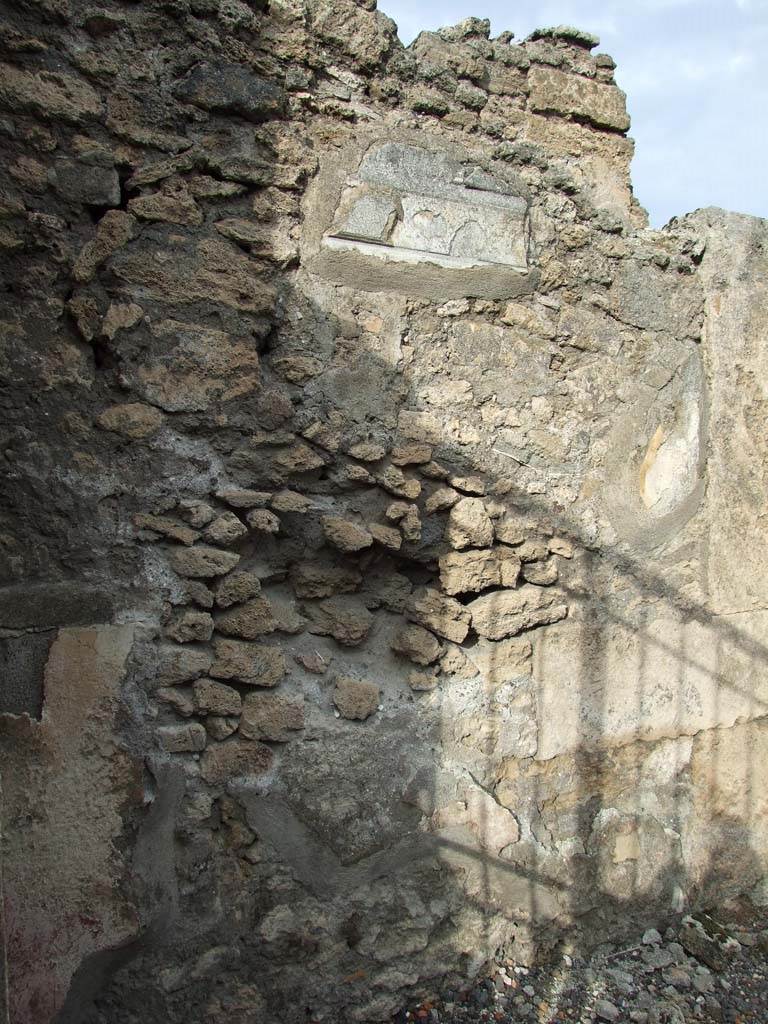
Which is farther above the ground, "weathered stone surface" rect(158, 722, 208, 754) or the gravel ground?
"weathered stone surface" rect(158, 722, 208, 754)

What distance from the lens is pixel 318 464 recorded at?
2338 millimetres

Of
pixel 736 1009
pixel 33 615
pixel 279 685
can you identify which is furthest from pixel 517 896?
pixel 33 615

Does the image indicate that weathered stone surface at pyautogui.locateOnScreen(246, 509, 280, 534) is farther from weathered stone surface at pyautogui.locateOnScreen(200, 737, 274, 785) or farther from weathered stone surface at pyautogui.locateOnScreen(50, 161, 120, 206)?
weathered stone surface at pyautogui.locateOnScreen(50, 161, 120, 206)

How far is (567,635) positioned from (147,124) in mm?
1845

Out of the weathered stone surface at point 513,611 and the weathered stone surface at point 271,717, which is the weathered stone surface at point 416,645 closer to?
the weathered stone surface at point 513,611

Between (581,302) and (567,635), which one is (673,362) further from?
(567,635)

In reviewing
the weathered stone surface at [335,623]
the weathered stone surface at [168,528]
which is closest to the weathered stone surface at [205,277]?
the weathered stone surface at [168,528]

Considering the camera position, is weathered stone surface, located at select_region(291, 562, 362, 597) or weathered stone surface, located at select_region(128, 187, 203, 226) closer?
weathered stone surface, located at select_region(128, 187, 203, 226)

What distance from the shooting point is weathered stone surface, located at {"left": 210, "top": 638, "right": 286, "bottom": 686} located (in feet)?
7.20

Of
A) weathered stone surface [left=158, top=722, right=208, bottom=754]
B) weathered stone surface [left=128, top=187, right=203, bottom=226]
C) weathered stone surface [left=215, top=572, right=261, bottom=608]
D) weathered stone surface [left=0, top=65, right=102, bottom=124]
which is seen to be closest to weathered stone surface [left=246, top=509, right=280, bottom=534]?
weathered stone surface [left=215, top=572, right=261, bottom=608]

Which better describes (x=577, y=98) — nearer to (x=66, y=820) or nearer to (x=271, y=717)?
(x=271, y=717)

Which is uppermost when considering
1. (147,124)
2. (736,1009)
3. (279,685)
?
(147,124)

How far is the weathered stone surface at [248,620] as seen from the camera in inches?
87.7

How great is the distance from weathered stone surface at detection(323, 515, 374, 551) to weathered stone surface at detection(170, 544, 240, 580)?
27 cm
